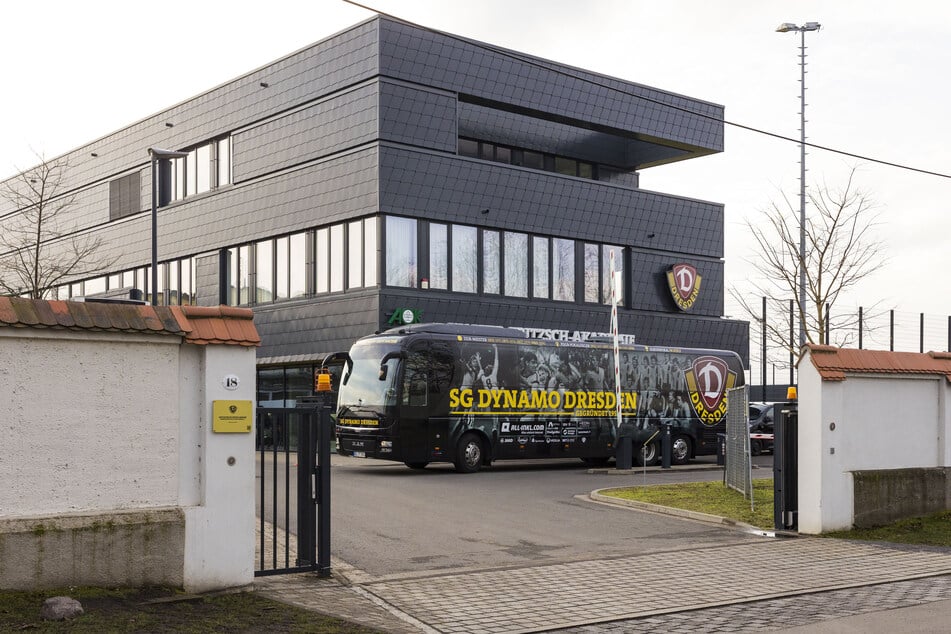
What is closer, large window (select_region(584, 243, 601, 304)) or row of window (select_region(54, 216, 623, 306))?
row of window (select_region(54, 216, 623, 306))

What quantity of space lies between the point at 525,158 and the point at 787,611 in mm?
32555

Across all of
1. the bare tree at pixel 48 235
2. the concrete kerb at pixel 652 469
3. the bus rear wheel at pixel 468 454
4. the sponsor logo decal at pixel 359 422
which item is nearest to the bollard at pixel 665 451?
the concrete kerb at pixel 652 469

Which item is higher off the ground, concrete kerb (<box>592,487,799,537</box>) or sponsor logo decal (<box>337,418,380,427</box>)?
sponsor logo decal (<box>337,418,380,427</box>)

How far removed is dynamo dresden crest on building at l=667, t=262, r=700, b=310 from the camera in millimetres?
41406

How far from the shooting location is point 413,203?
111 feet

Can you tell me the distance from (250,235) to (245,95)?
15.6ft

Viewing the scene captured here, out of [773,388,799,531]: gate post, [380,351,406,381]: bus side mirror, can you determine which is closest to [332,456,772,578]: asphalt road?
[773,388,799,531]: gate post

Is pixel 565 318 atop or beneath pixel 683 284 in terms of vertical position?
beneath

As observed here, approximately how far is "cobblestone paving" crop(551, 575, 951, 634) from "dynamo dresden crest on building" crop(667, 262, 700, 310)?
30.6 m

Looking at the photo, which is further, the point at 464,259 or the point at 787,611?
the point at 464,259

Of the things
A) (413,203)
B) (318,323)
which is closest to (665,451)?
(413,203)

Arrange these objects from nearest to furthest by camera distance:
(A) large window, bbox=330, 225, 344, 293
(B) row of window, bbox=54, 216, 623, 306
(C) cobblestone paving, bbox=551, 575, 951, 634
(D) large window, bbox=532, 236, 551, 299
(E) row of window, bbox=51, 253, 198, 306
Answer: (C) cobblestone paving, bbox=551, 575, 951, 634 < (B) row of window, bbox=54, 216, 623, 306 < (A) large window, bbox=330, 225, 344, 293 < (D) large window, bbox=532, 236, 551, 299 < (E) row of window, bbox=51, 253, 198, 306

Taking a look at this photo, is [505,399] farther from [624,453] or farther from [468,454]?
[624,453]

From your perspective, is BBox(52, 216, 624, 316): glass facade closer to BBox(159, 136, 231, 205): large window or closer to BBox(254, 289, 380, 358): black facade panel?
BBox(254, 289, 380, 358): black facade panel
